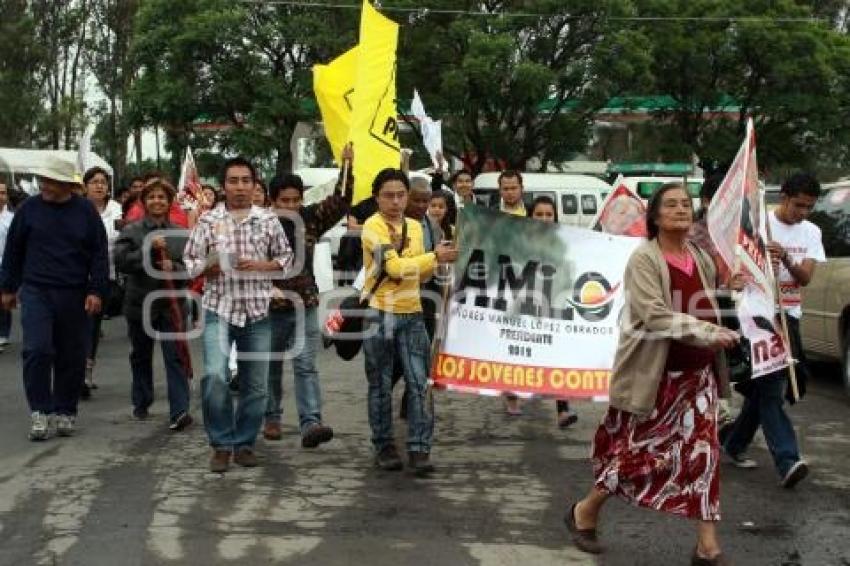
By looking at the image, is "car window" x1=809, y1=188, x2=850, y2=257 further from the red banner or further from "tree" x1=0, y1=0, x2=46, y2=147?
"tree" x1=0, y1=0, x2=46, y2=147

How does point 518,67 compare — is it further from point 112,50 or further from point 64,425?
point 64,425

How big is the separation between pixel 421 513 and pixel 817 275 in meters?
5.39

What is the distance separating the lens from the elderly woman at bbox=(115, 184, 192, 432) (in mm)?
7625

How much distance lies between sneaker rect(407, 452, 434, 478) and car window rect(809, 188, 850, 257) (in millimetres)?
4645

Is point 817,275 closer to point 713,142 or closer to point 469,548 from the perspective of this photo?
point 469,548

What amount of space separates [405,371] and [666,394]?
6.33 ft

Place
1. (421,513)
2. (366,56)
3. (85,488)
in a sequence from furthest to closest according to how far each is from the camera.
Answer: (366,56) → (85,488) → (421,513)

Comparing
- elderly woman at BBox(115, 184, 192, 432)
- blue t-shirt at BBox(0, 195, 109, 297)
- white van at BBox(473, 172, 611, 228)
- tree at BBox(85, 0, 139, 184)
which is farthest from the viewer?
tree at BBox(85, 0, 139, 184)

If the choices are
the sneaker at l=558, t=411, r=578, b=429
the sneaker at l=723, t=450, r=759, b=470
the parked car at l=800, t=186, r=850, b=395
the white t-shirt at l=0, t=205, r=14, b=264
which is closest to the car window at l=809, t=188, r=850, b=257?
the parked car at l=800, t=186, r=850, b=395

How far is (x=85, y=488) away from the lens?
5910 millimetres

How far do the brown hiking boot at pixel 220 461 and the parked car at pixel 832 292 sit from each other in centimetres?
510

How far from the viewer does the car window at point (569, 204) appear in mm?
26672

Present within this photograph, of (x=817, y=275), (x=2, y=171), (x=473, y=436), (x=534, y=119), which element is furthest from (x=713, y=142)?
(x=473, y=436)

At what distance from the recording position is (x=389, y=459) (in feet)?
20.9
